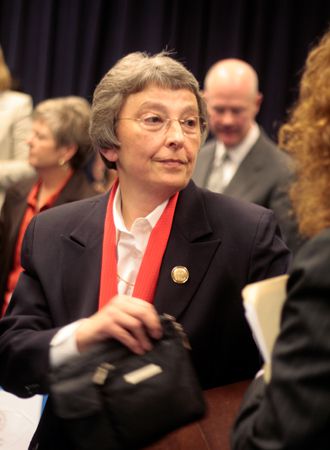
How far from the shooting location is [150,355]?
1.34 meters

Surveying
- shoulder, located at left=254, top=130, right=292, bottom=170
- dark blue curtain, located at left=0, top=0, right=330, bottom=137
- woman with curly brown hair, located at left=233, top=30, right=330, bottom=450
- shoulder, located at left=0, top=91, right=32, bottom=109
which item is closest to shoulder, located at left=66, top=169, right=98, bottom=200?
shoulder, located at left=0, top=91, right=32, bottom=109

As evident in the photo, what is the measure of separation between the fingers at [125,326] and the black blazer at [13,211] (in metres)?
1.97

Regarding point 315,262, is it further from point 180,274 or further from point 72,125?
point 72,125

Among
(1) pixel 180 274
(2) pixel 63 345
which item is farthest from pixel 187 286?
(2) pixel 63 345

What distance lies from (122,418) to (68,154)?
2.61 m

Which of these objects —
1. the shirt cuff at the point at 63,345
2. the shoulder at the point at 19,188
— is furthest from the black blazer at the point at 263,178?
the shirt cuff at the point at 63,345

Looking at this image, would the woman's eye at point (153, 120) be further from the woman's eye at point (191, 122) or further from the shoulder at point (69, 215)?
the shoulder at point (69, 215)

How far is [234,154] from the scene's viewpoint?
3889mm

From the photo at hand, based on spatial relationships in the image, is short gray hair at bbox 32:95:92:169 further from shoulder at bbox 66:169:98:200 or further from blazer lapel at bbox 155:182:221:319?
blazer lapel at bbox 155:182:221:319

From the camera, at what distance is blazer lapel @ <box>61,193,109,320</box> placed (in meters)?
1.87

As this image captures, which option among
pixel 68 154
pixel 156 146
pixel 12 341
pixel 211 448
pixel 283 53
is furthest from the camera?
pixel 283 53

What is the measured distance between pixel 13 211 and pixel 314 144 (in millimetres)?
2560

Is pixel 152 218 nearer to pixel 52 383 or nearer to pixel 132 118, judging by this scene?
pixel 132 118

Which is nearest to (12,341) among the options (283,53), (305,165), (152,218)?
(152,218)
